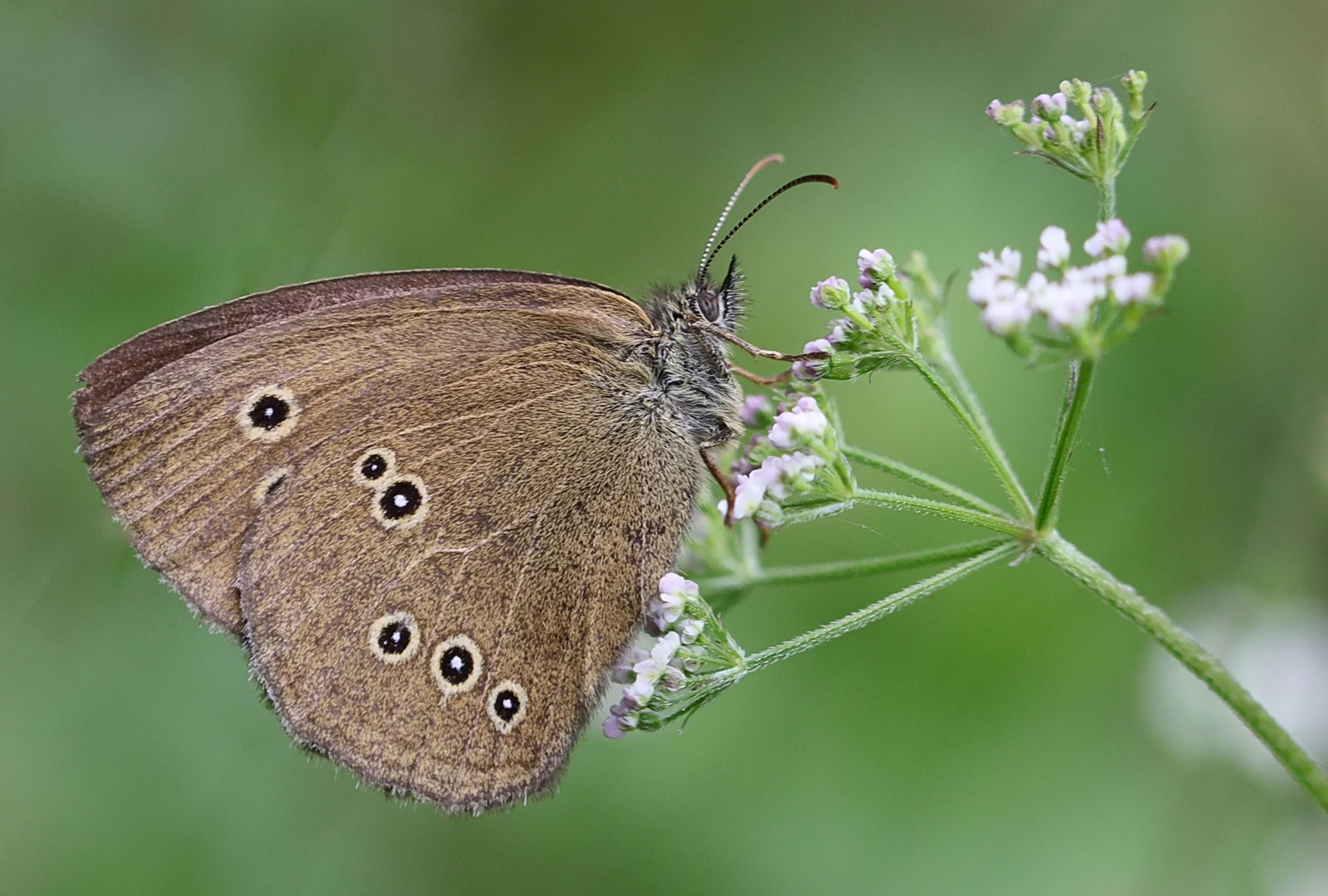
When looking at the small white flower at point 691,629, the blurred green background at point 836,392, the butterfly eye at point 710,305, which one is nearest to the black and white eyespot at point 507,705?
the small white flower at point 691,629

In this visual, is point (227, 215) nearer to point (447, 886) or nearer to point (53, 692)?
point (53, 692)

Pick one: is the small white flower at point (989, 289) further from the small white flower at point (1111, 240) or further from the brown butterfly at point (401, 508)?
the brown butterfly at point (401, 508)

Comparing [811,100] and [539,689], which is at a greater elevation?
[811,100]

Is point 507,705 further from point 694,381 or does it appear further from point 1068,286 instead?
point 1068,286

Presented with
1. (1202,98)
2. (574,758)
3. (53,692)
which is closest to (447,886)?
(574,758)

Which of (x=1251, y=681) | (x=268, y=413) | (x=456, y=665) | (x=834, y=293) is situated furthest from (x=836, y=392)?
(x=268, y=413)

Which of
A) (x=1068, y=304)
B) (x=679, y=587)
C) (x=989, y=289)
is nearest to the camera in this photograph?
(x=1068, y=304)

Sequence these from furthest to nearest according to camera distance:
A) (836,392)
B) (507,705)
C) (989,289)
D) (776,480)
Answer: (836,392), (507,705), (776,480), (989,289)
